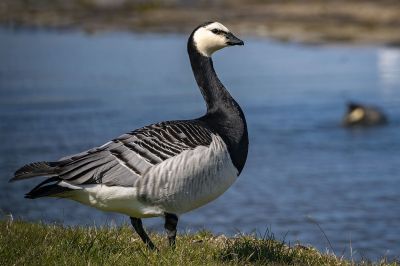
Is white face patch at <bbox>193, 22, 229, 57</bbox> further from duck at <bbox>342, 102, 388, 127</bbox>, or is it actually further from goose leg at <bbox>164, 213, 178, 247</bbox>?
duck at <bbox>342, 102, 388, 127</bbox>

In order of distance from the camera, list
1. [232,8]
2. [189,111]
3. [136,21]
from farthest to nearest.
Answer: [232,8], [136,21], [189,111]

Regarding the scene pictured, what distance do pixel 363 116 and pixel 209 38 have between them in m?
13.3

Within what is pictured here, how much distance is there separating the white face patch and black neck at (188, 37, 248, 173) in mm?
82

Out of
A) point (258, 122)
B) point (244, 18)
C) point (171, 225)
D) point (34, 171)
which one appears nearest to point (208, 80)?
point (171, 225)

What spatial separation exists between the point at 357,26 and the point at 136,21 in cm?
1495

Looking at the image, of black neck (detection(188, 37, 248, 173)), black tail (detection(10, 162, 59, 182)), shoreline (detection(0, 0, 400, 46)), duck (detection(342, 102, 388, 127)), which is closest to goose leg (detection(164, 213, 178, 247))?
black neck (detection(188, 37, 248, 173))

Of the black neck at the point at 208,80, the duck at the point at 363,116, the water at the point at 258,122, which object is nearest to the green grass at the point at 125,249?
the water at the point at 258,122

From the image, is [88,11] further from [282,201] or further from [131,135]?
[131,135]

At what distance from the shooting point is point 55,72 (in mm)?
31203

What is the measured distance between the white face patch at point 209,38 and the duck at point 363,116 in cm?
1297

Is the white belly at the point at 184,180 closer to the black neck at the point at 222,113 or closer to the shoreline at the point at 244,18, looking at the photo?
the black neck at the point at 222,113

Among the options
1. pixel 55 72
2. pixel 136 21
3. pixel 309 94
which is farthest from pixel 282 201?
pixel 136 21

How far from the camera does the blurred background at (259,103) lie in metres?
13.5

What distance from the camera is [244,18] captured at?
1925 inches
